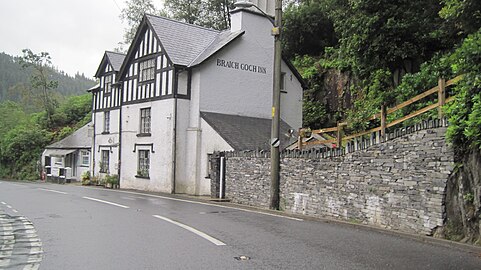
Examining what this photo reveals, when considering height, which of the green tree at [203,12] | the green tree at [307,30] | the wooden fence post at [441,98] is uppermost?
the green tree at [203,12]

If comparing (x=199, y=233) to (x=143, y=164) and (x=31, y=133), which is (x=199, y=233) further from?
(x=31, y=133)

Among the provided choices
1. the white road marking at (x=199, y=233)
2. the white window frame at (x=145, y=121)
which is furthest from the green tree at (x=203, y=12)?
the white road marking at (x=199, y=233)

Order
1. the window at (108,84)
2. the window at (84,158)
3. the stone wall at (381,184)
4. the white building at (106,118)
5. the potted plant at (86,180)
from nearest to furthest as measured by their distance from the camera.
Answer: the stone wall at (381,184) → the white building at (106,118) → the potted plant at (86,180) → the window at (108,84) → the window at (84,158)

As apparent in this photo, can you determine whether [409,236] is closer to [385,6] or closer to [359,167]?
[359,167]

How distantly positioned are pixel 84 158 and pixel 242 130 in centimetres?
1898

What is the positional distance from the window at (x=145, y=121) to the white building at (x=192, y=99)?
0.06m

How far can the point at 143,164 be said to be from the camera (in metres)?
28.2

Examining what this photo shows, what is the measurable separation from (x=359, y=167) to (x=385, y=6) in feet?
28.2

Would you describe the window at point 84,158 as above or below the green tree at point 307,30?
below

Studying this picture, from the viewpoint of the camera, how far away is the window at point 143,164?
27719 millimetres

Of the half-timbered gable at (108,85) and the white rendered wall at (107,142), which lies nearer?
the white rendered wall at (107,142)

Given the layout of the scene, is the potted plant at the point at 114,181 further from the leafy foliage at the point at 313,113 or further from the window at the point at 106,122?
the leafy foliage at the point at 313,113

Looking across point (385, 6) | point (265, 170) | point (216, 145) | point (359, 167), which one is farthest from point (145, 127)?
point (359, 167)

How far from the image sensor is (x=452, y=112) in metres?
9.43
